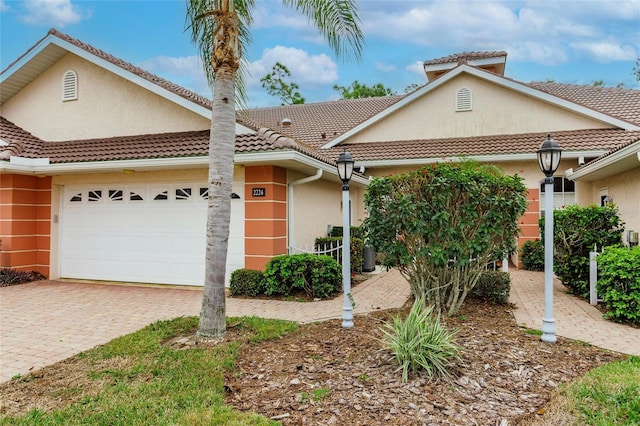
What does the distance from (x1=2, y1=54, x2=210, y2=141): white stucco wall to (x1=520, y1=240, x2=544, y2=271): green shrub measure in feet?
32.7

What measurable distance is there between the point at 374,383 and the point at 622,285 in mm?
4920

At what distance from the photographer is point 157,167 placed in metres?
10.1

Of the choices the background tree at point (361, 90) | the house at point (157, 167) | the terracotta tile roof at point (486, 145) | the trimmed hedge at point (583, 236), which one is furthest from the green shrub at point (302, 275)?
the background tree at point (361, 90)

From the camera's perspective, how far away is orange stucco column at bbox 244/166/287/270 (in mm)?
9492

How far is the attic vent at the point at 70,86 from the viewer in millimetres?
11852

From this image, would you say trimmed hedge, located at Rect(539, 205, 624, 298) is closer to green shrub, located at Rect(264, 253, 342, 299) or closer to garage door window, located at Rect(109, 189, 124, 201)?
green shrub, located at Rect(264, 253, 342, 299)

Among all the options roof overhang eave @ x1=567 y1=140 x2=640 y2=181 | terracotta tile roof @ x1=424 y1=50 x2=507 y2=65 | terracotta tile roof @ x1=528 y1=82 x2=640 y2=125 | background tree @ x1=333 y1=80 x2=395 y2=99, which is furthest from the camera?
background tree @ x1=333 y1=80 x2=395 y2=99

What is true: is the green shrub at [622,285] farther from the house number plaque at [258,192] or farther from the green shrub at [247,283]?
the house number plaque at [258,192]

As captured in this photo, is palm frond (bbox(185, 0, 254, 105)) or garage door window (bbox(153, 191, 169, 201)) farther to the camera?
garage door window (bbox(153, 191, 169, 201))

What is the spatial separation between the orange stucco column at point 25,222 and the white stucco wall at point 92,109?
1.62m

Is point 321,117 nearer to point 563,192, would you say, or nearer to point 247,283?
point 563,192

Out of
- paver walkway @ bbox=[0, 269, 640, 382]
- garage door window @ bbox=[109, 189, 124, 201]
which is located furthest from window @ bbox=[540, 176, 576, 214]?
garage door window @ bbox=[109, 189, 124, 201]

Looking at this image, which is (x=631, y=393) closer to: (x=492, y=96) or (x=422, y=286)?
(x=422, y=286)

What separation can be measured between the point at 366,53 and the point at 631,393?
19.5 ft
